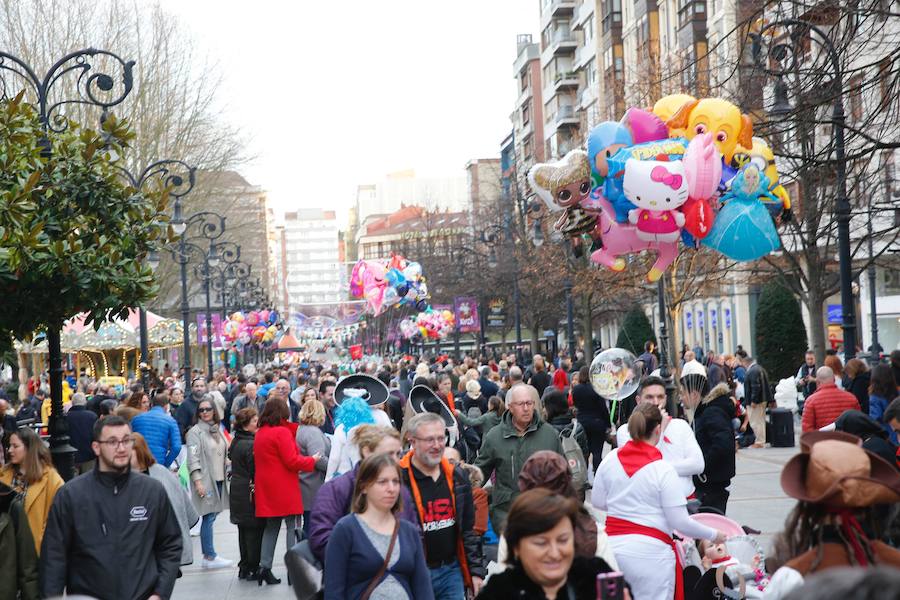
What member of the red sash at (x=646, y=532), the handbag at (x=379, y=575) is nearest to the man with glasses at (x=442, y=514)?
the red sash at (x=646, y=532)

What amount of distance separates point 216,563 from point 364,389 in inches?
101

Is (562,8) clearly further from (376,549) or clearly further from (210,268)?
(376,549)

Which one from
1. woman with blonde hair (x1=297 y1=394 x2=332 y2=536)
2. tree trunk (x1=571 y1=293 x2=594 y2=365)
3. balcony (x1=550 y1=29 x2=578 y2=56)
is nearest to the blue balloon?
woman with blonde hair (x1=297 y1=394 x2=332 y2=536)

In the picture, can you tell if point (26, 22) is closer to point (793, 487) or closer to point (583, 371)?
point (583, 371)

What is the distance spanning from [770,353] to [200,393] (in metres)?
18.8

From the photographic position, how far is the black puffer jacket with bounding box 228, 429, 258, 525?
11.8 metres

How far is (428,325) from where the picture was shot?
2154 inches

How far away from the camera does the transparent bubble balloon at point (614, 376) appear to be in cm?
1430

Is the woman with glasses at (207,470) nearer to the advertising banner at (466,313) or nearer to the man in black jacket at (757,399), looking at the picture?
the man in black jacket at (757,399)

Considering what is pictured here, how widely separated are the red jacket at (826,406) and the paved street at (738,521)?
109 cm

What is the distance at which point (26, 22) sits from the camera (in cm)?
3878

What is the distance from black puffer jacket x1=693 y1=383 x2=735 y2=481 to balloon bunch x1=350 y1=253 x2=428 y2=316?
1372 inches

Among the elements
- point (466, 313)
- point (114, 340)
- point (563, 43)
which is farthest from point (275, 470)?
point (563, 43)

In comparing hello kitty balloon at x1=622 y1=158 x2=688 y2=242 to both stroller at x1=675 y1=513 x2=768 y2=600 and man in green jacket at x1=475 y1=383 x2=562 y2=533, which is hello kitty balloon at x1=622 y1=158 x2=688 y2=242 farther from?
stroller at x1=675 y1=513 x2=768 y2=600
